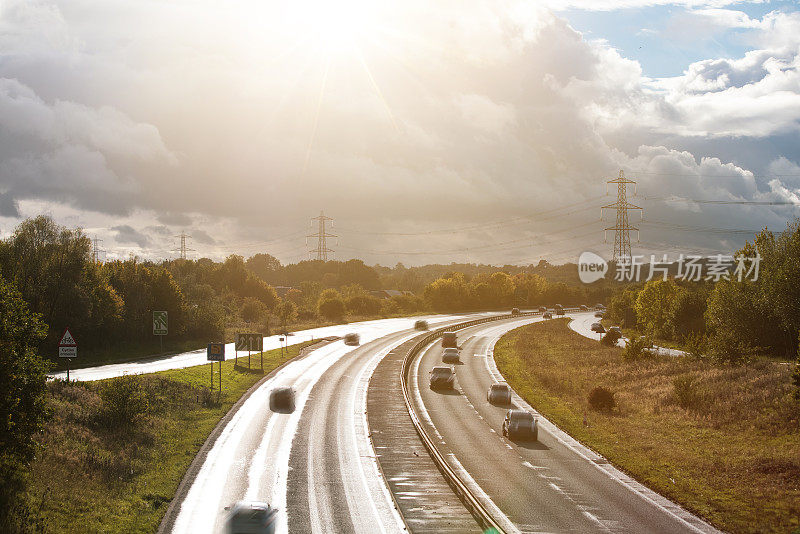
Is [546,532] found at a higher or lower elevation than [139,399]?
lower

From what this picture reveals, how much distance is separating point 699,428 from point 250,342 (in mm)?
42452

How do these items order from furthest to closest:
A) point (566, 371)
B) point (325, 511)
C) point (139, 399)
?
point (566, 371)
point (139, 399)
point (325, 511)

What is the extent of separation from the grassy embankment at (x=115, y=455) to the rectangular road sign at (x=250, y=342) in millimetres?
12321

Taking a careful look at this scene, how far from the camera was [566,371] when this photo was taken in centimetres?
7050

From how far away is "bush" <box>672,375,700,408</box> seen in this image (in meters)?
46.4

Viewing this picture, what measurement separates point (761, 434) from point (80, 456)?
127 feet

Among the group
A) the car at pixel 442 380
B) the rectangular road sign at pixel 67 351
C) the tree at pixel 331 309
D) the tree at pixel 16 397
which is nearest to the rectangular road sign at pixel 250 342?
the car at pixel 442 380

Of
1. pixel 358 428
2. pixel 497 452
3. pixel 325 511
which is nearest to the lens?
pixel 325 511

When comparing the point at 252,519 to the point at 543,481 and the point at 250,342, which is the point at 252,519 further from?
the point at 250,342

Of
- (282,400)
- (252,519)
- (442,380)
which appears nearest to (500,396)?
(442,380)

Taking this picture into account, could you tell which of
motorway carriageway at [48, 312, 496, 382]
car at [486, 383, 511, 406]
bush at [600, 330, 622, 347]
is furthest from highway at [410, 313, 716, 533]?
bush at [600, 330, 622, 347]

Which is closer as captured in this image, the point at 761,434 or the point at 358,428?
the point at 761,434

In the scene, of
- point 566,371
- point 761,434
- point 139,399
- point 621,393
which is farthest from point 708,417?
point 139,399

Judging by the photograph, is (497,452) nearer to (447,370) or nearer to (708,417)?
(708,417)
